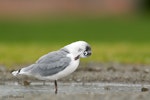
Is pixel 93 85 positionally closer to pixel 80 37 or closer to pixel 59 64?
pixel 59 64

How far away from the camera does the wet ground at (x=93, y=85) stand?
9070mm

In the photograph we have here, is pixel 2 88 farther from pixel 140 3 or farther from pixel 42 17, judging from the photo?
pixel 140 3

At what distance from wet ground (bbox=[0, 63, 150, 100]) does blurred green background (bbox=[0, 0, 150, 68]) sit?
4.55m

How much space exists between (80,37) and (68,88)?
1842cm

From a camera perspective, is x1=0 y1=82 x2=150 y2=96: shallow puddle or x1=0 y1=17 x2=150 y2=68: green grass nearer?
x1=0 y1=82 x2=150 y2=96: shallow puddle

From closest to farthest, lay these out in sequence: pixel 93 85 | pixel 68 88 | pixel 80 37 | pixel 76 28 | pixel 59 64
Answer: pixel 59 64 < pixel 68 88 < pixel 93 85 < pixel 80 37 < pixel 76 28

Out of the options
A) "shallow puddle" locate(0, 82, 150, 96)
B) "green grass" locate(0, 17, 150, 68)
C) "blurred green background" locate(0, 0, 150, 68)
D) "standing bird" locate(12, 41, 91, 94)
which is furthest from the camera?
"blurred green background" locate(0, 0, 150, 68)

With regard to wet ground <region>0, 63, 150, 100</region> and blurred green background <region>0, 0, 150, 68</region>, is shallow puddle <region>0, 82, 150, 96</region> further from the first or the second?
blurred green background <region>0, 0, 150, 68</region>

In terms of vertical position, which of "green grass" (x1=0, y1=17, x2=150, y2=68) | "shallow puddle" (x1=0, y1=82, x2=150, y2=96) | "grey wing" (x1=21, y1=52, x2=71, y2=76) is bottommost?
"shallow puddle" (x1=0, y1=82, x2=150, y2=96)

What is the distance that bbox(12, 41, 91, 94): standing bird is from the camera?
9.79m

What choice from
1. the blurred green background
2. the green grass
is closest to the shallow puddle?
the green grass

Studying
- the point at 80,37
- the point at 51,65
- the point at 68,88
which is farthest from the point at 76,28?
the point at 51,65

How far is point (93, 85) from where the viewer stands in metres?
11.1

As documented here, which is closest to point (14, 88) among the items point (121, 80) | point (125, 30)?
point (121, 80)
